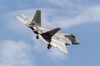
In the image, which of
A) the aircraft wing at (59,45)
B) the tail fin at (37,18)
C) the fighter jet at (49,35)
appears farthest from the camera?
the tail fin at (37,18)

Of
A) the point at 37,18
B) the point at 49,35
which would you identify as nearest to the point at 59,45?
the point at 49,35

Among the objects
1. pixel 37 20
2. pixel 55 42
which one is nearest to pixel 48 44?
pixel 55 42

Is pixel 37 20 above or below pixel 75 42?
above

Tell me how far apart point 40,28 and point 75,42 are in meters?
12.2

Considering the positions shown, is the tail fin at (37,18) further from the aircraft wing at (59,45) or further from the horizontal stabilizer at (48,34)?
the aircraft wing at (59,45)

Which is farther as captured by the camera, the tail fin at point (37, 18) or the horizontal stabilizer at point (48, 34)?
the tail fin at point (37, 18)

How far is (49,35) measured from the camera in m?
92.7

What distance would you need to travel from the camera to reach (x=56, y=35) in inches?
3809

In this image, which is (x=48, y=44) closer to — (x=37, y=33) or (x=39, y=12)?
(x=37, y=33)

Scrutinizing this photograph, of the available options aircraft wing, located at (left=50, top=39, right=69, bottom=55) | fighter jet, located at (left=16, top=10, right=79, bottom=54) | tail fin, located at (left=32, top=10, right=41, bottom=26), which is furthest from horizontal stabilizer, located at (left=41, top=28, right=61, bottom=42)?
tail fin, located at (left=32, top=10, right=41, bottom=26)

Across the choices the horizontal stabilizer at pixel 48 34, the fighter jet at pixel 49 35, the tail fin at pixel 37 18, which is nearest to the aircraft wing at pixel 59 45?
the fighter jet at pixel 49 35

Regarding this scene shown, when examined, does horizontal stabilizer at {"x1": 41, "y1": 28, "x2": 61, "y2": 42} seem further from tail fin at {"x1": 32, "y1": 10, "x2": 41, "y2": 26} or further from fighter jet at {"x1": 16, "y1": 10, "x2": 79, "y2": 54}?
tail fin at {"x1": 32, "y1": 10, "x2": 41, "y2": 26}

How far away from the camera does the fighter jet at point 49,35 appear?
299 feet

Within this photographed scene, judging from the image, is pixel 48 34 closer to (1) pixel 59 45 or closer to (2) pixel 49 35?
(2) pixel 49 35
